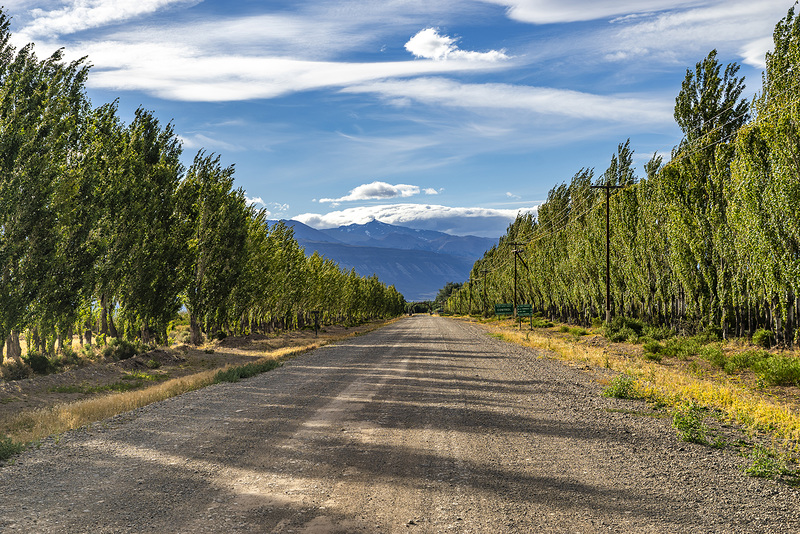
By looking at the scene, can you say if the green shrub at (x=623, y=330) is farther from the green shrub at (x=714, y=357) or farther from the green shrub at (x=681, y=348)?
the green shrub at (x=714, y=357)

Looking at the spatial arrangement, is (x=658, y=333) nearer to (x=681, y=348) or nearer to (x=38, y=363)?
(x=681, y=348)

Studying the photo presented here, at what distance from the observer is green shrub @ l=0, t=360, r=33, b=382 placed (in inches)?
680

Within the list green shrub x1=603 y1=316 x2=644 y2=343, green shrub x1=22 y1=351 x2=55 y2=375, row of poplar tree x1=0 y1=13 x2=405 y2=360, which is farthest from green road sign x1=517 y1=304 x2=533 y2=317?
green shrub x1=22 y1=351 x2=55 y2=375

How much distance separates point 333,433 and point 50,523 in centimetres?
450

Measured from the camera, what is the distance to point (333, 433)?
8.80m

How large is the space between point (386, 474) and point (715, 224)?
2558cm

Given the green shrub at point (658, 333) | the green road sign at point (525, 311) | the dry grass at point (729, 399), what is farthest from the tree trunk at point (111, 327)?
the green road sign at point (525, 311)

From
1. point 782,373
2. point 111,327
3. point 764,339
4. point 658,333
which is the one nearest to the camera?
point 782,373

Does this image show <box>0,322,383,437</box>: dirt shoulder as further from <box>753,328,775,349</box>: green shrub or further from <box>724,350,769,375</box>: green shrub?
<box>753,328,775,349</box>: green shrub

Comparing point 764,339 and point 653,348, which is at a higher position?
point 764,339

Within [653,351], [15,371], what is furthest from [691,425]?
[15,371]

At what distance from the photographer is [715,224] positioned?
25.4 meters

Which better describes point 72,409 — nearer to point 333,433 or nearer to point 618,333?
point 333,433

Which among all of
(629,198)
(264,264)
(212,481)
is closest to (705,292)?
(629,198)
